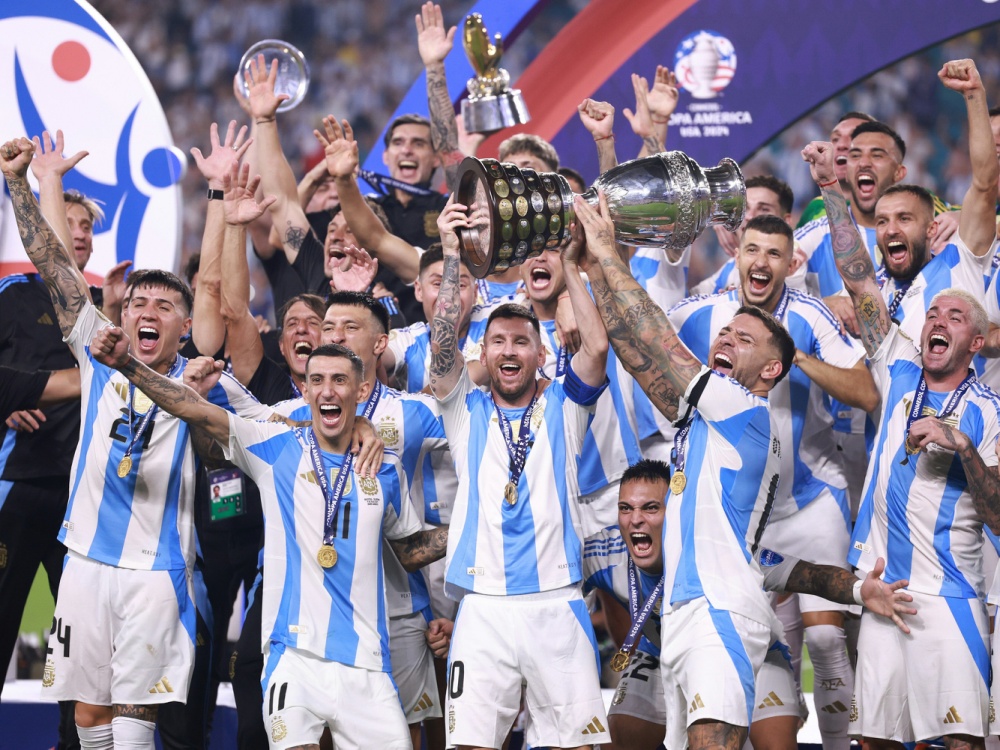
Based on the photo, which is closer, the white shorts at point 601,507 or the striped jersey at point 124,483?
the striped jersey at point 124,483

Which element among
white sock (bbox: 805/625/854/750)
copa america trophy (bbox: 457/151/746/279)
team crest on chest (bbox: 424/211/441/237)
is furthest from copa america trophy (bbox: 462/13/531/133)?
white sock (bbox: 805/625/854/750)

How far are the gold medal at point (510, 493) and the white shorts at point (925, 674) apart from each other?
132 cm

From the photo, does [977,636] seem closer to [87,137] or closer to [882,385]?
[882,385]

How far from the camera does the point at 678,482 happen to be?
4184mm

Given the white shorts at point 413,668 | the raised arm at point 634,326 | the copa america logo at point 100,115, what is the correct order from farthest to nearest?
1. the copa america logo at point 100,115
2. the white shorts at point 413,668
3. the raised arm at point 634,326

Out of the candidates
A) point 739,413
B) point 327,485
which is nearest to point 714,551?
point 739,413

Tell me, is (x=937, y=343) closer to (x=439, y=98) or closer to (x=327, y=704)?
(x=327, y=704)

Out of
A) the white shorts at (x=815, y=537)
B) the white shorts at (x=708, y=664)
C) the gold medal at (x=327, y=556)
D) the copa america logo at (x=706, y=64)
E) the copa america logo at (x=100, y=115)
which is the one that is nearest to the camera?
the white shorts at (x=708, y=664)

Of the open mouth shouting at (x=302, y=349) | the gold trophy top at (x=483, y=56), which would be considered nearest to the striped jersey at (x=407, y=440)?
the open mouth shouting at (x=302, y=349)

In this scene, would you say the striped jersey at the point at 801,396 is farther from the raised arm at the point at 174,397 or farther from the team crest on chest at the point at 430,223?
the raised arm at the point at 174,397

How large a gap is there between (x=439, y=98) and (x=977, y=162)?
2.60 meters

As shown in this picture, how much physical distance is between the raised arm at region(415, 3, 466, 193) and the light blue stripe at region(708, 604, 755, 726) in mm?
2940

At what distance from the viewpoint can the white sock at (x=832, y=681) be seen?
499 centimetres

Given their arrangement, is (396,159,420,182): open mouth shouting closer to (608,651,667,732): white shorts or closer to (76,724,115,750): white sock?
(608,651,667,732): white shorts
